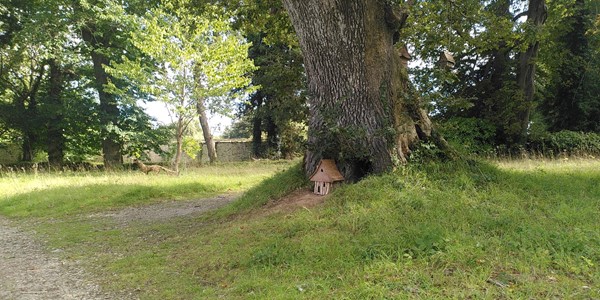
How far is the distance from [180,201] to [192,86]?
5756 mm

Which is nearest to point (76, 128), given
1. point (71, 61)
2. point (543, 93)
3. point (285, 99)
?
point (71, 61)

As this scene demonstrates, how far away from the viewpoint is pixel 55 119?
20.0 meters

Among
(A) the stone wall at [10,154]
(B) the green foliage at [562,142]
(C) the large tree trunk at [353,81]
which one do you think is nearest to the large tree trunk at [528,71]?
(B) the green foliage at [562,142]

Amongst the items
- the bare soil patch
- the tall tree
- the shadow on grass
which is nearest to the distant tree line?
the tall tree

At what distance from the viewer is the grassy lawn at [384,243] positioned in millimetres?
3262

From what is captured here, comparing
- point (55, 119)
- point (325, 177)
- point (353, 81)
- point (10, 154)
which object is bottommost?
point (325, 177)

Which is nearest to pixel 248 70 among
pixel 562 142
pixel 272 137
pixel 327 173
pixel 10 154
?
pixel 272 137

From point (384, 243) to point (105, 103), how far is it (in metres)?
18.5

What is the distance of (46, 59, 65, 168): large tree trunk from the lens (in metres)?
19.8

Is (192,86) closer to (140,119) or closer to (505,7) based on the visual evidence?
(140,119)

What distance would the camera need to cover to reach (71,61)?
18703 mm

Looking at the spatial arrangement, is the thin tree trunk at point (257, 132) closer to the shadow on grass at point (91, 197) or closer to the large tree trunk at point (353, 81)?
the shadow on grass at point (91, 197)

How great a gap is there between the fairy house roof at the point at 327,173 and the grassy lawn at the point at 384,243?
369mm

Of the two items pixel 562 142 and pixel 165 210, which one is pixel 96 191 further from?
pixel 562 142
